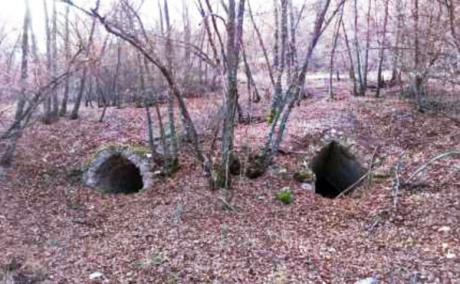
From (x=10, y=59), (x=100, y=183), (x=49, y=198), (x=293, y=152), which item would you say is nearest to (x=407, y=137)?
(x=293, y=152)

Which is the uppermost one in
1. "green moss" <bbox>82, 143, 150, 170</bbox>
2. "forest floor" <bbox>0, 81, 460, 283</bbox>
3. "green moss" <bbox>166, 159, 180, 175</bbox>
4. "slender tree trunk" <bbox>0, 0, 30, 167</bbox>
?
"slender tree trunk" <bbox>0, 0, 30, 167</bbox>

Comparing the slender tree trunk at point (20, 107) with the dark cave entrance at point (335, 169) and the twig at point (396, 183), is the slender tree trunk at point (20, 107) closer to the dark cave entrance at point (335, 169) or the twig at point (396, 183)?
the dark cave entrance at point (335, 169)

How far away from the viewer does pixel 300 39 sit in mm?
21609

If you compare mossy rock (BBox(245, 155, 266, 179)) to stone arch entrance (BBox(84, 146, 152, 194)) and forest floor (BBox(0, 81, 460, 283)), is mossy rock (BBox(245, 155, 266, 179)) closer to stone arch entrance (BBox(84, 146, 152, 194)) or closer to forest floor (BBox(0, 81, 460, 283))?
forest floor (BBox(0, 81, 460, 283))

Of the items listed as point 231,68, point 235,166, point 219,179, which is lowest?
point 219,179

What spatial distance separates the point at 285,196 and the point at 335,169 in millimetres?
3133

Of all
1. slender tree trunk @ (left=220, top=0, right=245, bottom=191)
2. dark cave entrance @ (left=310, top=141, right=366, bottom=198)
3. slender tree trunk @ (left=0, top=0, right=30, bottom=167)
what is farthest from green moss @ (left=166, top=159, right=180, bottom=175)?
slender tree trunk @ (left=0, top=0, right=30, bottom=167)

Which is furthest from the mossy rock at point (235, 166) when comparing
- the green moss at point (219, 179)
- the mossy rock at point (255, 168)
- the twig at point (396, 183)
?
the twig at point (396, 183)

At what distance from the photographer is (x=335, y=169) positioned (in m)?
12.3

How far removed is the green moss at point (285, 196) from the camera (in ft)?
31.3

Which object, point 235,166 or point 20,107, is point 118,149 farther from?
point 235,166

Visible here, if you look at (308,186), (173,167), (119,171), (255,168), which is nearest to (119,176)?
(119,171)

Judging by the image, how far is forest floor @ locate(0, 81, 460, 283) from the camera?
284 inches

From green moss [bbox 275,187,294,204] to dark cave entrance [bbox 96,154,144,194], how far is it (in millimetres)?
3808
